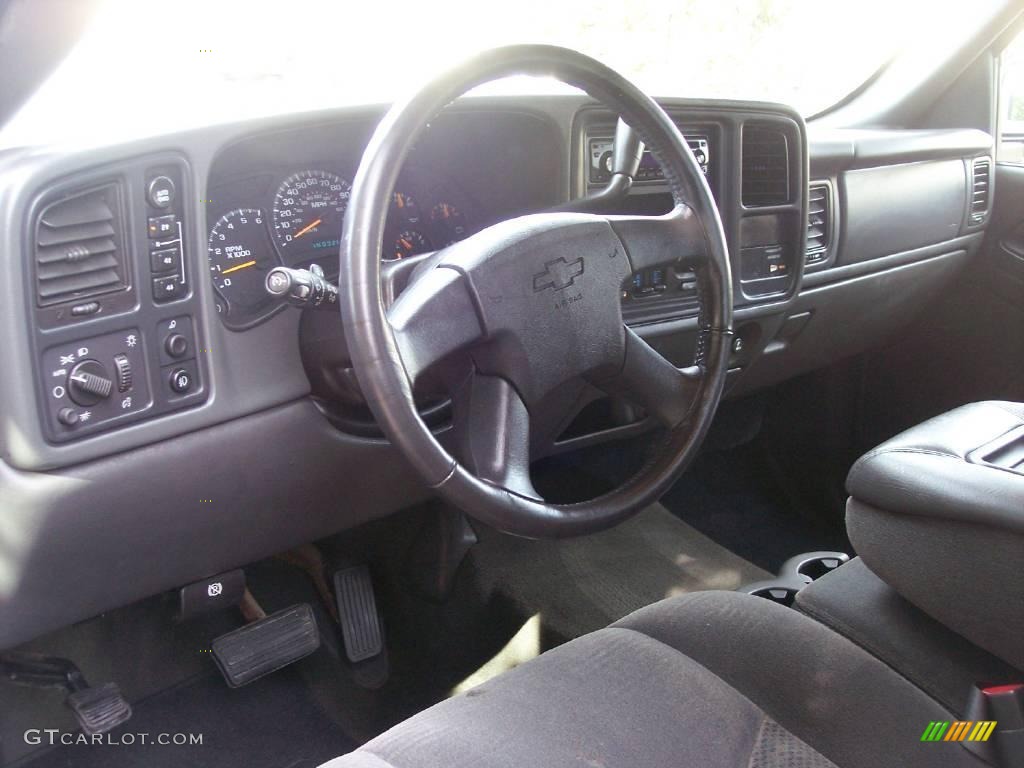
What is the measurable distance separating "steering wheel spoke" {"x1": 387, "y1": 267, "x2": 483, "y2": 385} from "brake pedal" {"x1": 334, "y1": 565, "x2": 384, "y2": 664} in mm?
931

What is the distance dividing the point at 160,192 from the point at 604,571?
1.37 m

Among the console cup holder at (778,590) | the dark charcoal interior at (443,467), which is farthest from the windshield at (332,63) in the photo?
the console cup holder at (778,590)

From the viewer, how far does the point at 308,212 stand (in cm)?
142

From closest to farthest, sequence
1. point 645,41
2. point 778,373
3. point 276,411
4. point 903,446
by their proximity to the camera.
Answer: point 903,446
point 276,411
point 645,41
point 778,373

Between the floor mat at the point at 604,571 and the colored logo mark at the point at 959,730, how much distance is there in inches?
41.3

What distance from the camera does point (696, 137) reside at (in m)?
1.82

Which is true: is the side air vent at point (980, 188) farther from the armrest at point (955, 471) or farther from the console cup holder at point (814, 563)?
the armrest at point (955, 471)

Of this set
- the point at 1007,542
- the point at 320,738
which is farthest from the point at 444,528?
the point at 1007,542

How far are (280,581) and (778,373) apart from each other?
3.90ft

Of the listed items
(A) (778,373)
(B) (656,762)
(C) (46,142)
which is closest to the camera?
(B) (656,762)

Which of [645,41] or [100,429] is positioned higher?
[645,41]

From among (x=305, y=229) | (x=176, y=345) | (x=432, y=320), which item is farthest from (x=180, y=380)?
(x=432, y=320)

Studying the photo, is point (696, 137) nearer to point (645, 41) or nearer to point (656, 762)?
point (645, 41)

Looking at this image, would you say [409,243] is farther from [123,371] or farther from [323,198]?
[123,371]
